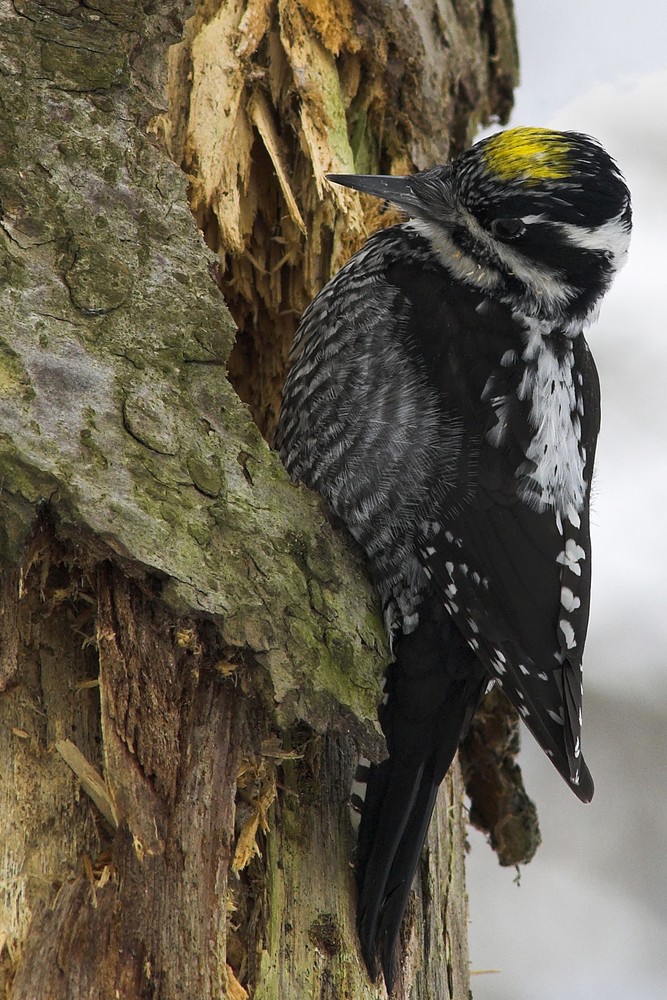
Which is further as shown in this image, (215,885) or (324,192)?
(324,192)

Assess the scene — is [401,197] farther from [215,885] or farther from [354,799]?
[215,885]

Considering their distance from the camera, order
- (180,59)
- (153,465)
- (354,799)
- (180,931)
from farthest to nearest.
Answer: (180,59) → (354,799) → (153,465) → (180,931)

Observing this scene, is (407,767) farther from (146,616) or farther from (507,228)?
(507,228)

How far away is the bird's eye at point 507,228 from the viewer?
8.03 feet

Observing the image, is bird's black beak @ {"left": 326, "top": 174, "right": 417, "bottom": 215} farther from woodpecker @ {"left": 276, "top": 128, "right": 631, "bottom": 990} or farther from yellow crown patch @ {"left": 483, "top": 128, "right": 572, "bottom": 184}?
yellow crown patch @ {"left": 483, "top": 128, "right": 572, "bottom": 184}

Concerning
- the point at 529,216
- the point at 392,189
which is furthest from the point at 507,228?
the point at 392,189

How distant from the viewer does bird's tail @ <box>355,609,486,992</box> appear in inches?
81.9

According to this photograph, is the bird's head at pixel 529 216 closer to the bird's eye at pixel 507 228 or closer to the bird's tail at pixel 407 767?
the bird's eye at pixel 507 228

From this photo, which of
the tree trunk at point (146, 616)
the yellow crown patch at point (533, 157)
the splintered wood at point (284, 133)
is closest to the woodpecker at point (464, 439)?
the yellow crown patch at point (533, 157)

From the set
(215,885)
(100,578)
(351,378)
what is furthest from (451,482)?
(215,885)

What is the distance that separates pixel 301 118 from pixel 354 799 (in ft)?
6.06

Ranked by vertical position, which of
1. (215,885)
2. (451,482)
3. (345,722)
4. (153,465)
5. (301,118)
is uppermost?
(301,118)

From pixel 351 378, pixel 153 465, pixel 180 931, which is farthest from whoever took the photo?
pixel 351 378

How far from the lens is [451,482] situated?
236 centimetres
